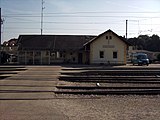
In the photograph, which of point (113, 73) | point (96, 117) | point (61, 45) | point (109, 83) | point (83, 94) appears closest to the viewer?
point (96, 117)

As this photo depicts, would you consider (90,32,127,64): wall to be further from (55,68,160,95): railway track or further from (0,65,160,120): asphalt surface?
(0,65,160,120): asphalt surface

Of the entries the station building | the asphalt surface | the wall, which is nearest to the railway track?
the asphalt surface

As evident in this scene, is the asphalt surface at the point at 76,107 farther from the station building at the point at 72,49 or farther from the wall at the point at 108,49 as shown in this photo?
the station building at the point at 72,49

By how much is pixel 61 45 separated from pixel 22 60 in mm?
7730

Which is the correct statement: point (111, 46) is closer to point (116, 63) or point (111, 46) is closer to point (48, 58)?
point (116, 63)

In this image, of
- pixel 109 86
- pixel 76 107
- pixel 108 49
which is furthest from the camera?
pixel 108 49

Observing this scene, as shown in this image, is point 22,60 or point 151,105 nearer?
point 151,105

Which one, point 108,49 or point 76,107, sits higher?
point 108,49

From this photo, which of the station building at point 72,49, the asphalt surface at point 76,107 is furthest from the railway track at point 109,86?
the station building at point 72,49

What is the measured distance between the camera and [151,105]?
43.2ft

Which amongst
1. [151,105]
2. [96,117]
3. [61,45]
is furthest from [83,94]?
[61,45]

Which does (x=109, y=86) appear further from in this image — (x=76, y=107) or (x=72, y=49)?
(x=72, y=49)

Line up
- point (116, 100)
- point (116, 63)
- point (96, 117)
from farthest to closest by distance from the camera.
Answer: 1. point (116, 63)
2. point (116, 100)
3. point (96, 117)

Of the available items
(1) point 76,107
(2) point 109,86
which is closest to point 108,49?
(2) point 109,86
